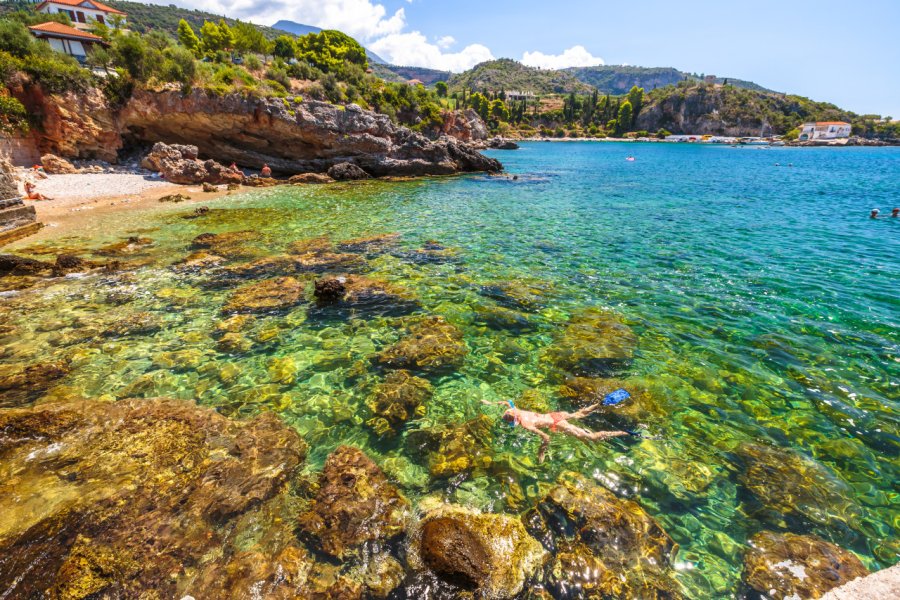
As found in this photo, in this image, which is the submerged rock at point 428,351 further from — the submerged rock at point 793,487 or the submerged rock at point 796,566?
the submerged rock at point 796,566

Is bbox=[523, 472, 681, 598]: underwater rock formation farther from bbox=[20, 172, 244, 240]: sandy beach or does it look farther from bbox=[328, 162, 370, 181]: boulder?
bbox=[328, 162, 370, 181]: boulder

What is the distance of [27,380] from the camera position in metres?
6.71

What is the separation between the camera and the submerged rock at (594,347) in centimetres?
733

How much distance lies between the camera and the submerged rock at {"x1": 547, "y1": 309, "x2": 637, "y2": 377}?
289 inches

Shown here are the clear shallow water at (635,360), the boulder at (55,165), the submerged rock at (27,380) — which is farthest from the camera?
the boulder at (55,165)

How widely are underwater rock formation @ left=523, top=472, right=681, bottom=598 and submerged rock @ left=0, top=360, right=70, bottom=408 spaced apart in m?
8.29

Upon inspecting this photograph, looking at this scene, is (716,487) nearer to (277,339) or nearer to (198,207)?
(277,339)

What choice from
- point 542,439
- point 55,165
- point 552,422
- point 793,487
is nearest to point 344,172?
point 55,165

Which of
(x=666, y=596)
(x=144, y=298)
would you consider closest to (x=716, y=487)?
(x=666, y=596)

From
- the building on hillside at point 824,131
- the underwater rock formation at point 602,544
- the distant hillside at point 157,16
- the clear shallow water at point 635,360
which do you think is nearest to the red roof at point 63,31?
the clear shallow water at point 635,360

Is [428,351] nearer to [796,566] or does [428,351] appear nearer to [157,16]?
[796,566]

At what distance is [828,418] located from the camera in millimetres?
5949

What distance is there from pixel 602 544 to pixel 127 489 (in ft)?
18.7

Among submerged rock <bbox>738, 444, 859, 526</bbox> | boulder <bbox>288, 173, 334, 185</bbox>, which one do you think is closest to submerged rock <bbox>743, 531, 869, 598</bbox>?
submerged rock <bbox>738, 444, 859, 526</bbox>
